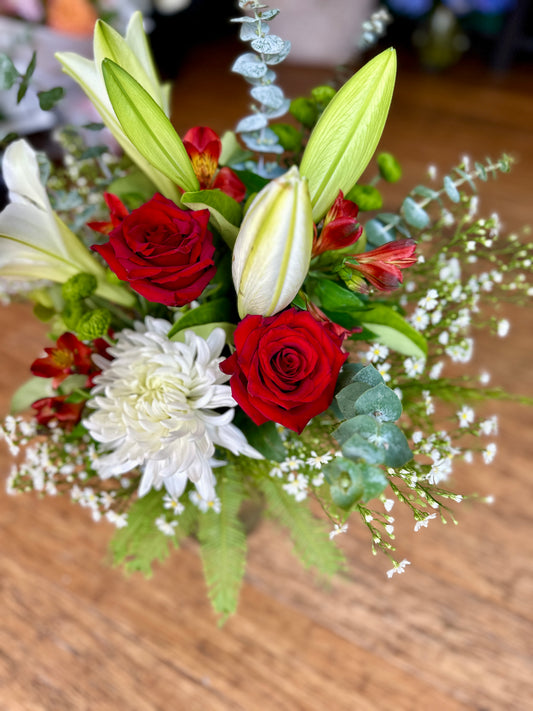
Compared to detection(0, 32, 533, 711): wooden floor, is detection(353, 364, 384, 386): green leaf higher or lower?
higher

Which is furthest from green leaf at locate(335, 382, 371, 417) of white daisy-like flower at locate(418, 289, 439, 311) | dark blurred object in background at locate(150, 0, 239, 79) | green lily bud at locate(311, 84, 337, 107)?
dark blurred object in background at locate(150, 0, 239, 79)

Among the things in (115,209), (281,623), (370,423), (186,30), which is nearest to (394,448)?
(370,423)

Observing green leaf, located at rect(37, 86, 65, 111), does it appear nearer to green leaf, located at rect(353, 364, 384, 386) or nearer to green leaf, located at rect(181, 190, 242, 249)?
green leaf, located at rect(181, 190, 242, 249)

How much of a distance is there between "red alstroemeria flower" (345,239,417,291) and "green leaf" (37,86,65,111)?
0.28 m

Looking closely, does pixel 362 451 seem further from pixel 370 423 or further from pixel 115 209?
pixel 115 209

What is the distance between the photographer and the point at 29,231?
356 millimetres

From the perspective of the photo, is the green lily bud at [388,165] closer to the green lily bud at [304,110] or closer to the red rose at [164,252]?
the green lily bud at [304,110]

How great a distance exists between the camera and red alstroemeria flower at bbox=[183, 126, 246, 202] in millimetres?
346

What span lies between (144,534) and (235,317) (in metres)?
0.19

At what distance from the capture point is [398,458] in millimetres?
286

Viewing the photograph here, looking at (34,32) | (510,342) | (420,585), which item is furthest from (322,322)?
(34,32)

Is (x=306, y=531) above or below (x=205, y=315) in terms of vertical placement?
below

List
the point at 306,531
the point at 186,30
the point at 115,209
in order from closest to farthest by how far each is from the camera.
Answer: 1. the point at 115,209
2. the point at 306,531
3. the point at 186,30

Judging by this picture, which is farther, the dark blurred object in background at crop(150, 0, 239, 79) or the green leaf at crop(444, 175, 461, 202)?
the dark blurred object in background at crop(150, 0, 239, 79)
